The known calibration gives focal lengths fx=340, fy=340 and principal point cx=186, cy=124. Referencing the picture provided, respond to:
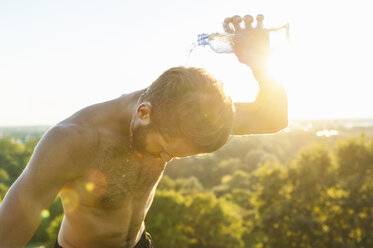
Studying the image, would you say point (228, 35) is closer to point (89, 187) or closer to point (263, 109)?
point (263, 109)

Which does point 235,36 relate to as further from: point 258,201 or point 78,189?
point 258,201

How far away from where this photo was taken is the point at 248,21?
2.90 meters

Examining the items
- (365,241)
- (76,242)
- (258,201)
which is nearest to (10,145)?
(258,201)

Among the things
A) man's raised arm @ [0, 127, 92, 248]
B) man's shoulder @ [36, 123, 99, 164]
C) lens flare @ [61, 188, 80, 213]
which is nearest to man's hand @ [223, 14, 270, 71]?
man's shoulder @ [36, 123, 99, 164]

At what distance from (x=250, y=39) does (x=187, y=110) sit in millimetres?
1107

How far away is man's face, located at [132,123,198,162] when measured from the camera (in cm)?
234

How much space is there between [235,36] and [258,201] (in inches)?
692

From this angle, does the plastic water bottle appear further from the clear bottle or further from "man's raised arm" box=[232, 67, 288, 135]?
"man's raised arm" box=[232, 67, 288, 135]

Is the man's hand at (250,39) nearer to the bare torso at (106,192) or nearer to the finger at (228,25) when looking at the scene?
the finger at (228,25)

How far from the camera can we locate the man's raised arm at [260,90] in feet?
9.59

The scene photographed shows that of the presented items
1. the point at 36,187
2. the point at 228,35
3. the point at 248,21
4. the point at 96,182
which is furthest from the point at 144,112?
the point at 248,21

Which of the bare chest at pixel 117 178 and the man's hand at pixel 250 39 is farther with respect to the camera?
the man's hand at pixel 250 39

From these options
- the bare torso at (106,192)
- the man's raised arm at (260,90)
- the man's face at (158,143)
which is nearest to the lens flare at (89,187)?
the bare torso at (106,192)

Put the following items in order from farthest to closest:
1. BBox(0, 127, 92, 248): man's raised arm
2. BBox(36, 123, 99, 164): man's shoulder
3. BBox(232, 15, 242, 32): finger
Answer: BBox(232, 15, 242, 32): finger < BBox(36, 123, 99, 164): man's shoulder < BBox(0, 127, 92, 248): man's raised arm
